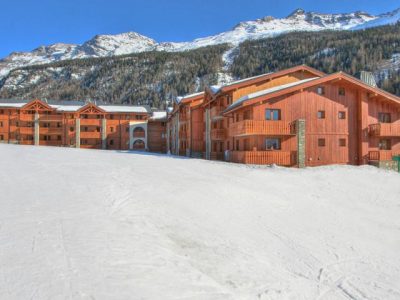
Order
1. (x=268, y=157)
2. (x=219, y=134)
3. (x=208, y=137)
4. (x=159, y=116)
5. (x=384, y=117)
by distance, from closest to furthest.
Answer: (x=268, y=157) < (x=384, y=117) < (x=219, y=134) < (x=208, y=137) < (x=159, y=116)

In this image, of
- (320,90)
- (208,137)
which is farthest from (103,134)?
(320,90)

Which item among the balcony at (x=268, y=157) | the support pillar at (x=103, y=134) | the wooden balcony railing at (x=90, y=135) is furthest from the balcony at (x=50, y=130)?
the balcony at (x=268, y=157)

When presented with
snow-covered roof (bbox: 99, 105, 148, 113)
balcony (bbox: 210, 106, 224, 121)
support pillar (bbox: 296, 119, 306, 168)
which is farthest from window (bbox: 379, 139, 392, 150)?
snow-covered roof (bbox: 99, 105, 148, 113)

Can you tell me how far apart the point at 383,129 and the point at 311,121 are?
21.9 ft

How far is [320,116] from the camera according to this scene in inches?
1142

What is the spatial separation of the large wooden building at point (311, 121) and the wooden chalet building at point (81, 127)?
28.1 m

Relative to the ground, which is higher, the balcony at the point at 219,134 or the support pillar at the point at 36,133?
the support pillar at the point at 36,133

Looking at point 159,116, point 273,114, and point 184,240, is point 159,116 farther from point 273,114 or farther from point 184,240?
point 184,240

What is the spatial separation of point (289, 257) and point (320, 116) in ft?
74.4

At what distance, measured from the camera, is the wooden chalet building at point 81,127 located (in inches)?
2283

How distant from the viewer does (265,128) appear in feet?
87.4

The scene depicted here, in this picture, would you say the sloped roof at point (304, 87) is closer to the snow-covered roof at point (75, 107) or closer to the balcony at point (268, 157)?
the balcony at point (268, 157)

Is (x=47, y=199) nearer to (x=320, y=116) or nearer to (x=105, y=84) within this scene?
(x=320, y=116)

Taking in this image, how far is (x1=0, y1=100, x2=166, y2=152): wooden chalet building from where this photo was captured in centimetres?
5800
